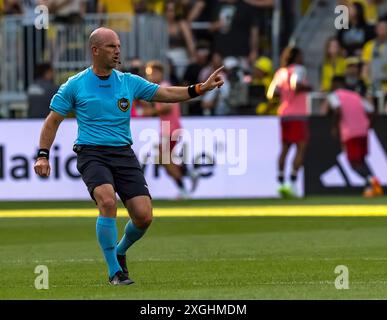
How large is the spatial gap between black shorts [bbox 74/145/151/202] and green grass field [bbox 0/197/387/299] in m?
0.85

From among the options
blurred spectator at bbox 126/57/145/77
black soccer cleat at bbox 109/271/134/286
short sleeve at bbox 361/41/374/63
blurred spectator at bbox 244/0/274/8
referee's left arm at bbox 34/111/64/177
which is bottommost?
black soccer cleat at bbox 109/271/134/286

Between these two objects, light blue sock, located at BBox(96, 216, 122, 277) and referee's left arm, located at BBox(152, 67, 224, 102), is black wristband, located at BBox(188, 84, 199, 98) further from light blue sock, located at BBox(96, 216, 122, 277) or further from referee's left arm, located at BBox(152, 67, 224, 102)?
light blue sock, located at BBox(96, 216, 122, 277)

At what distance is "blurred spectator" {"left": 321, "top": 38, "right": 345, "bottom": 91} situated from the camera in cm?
2731

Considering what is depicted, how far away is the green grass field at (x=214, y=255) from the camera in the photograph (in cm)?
1121

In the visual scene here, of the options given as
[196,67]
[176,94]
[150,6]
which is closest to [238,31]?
[196,67]

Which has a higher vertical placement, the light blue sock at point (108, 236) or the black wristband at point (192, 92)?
the black wristband at point (192, 92)

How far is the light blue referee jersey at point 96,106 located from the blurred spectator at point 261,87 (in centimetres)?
1412

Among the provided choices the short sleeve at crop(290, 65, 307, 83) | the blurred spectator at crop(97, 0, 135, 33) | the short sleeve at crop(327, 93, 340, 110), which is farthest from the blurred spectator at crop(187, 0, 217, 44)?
the short sleeve at crop(290, 65, 307, 83)

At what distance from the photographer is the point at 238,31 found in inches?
1134

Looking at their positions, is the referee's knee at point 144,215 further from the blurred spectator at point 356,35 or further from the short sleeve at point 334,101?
the blurred spectator at point 356,35

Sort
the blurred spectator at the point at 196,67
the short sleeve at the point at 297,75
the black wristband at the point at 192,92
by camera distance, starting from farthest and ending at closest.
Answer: the blurred spectator at the point at 196,67, the short sleeve at the point at 297,75, the black wristband at the point at 192,92

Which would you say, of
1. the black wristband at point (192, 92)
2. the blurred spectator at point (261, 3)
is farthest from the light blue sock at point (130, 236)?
the blurred spectator at point (261, 3)

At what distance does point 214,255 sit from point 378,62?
12.8 meters

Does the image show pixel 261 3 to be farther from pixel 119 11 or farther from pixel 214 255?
pixel 214 255
